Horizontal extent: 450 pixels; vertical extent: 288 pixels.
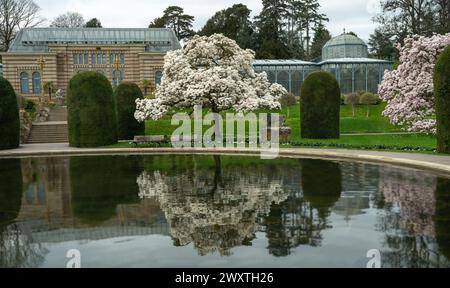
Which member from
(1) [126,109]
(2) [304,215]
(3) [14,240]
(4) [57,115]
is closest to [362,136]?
(1) [126,109]

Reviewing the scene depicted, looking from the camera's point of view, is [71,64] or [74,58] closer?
[71,64]

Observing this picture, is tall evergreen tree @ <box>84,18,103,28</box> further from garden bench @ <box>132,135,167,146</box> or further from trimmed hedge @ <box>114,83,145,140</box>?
garden bench @ <box>132,135,167,146</box>

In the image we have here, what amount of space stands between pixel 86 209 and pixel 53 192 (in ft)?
9.20

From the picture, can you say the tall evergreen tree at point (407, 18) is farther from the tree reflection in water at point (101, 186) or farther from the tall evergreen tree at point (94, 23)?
the tall evergreen tree at point (94, 23)

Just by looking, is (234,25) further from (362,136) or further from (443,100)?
(443,100)

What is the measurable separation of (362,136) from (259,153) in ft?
29.6

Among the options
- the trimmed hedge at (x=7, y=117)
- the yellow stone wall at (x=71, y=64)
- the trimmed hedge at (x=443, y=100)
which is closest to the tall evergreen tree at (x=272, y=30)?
the yellow stone wall at (x=71, y=64)

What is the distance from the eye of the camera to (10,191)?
12.2m

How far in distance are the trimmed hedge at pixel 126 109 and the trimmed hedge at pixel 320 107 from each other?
1027 cm

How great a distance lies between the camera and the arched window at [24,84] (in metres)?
50.8

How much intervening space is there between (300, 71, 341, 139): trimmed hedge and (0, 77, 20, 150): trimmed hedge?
53.0ft

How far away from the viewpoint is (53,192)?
1188 cm

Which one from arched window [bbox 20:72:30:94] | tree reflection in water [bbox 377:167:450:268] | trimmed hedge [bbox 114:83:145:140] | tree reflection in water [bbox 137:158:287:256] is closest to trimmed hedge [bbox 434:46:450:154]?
tree reflection in water [bbox 377:167:450:268]
